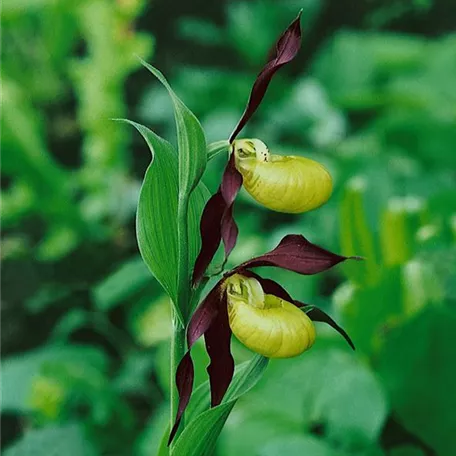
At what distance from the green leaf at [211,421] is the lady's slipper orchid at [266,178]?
0.15 metres

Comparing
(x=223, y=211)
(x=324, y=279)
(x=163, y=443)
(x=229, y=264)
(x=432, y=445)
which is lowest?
(x=324, y=279)

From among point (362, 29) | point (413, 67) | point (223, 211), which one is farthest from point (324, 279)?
point (362, 29)

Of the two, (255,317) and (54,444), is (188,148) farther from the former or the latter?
(54,444)

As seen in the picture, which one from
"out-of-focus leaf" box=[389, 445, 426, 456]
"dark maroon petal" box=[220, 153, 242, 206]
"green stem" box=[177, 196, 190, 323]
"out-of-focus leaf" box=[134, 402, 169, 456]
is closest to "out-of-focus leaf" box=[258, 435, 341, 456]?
"out-of-focus leaf" box=[389, 445, 426, 456]

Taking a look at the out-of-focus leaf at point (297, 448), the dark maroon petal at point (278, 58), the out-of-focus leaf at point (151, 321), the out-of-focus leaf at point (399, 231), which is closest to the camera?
the dark maroon petal at point (278, 58)

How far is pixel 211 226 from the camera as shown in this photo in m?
0.70

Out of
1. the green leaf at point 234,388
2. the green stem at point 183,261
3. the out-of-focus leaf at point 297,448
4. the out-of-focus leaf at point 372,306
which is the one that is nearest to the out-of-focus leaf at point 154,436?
the out-of-focus leaf at point 297,448

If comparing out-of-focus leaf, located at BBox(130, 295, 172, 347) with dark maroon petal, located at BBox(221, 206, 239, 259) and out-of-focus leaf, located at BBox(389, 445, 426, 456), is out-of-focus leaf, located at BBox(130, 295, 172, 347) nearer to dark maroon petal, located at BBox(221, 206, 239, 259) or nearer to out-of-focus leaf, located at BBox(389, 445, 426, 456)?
out-of-focus leaf, located at BBox(389, 445, 426, 456)

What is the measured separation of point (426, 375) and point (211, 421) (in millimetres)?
554

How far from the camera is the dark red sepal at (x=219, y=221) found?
2.22 ft

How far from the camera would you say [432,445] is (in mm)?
1229

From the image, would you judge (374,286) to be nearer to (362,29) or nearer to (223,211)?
(223,211)

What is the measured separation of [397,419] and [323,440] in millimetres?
161

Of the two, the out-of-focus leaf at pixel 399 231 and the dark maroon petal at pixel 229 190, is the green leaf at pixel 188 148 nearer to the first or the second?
the dark maroon petal at pixel 229 190
